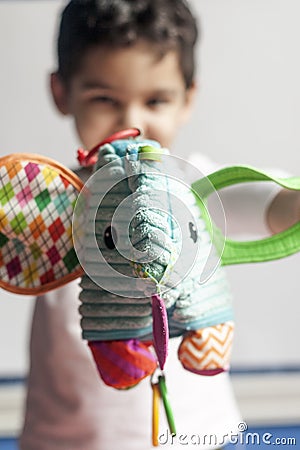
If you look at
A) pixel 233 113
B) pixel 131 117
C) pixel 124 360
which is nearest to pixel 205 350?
pixel 124 360

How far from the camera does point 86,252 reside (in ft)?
1.21

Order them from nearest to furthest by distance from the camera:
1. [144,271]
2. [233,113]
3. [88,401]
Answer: [144,271], [88,401], [233,113]

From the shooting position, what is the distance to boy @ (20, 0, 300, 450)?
55 cm

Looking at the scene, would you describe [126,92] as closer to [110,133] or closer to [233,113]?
[110,133]

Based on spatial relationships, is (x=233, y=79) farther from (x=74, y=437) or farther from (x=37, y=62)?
(x=74, y=437)

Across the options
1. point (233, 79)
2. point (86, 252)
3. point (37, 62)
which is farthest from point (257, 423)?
point (86, 252)

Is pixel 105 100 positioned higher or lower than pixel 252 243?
higher

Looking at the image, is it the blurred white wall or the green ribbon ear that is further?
the blurred white wall

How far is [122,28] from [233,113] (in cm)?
64

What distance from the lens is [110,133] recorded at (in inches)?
22.0

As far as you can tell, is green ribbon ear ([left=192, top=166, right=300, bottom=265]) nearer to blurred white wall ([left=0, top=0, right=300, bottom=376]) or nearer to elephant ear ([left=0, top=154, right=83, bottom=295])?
elephant ear ([left=0, top=154, right=83, bottom=295])

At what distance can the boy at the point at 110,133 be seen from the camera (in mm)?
546

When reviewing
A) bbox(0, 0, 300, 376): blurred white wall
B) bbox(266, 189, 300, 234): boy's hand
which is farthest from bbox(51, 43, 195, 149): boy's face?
bbox(0, 0, 300, 376): blurred white wall

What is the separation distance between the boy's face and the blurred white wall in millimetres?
569
